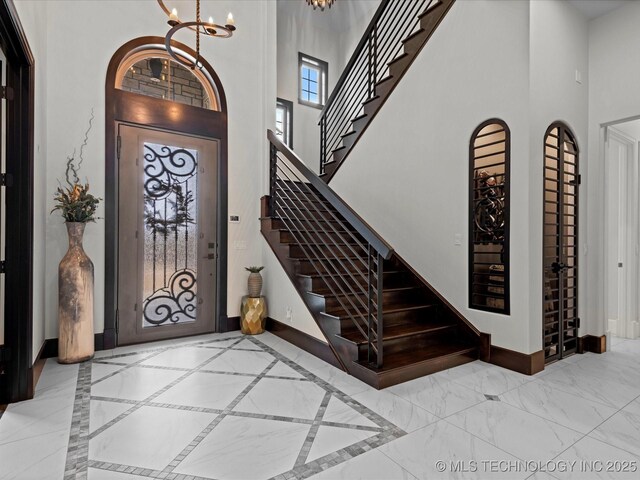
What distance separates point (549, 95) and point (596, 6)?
46.5 inches

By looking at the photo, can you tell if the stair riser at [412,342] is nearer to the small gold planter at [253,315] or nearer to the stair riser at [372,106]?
the small gold planter at [253,315]

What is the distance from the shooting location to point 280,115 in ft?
22.4

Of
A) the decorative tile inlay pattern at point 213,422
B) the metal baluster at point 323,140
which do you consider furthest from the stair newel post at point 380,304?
the metal baluster at point 323,140

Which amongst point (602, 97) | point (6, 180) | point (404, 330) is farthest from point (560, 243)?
point (6, 180)

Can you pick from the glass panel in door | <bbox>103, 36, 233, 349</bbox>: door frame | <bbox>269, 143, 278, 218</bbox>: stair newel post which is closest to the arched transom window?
<bbox>103, 36, 233, 349</bbox>: door frame

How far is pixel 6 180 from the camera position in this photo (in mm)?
2574

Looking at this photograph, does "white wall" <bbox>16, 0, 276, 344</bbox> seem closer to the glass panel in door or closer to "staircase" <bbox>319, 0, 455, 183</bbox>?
the glass panel in door

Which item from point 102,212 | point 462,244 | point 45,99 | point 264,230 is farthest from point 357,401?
point 45,99

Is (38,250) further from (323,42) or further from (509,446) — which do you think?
(323,42)

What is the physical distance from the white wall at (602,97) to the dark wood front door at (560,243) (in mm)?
269

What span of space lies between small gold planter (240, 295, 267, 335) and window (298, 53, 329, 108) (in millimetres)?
4212

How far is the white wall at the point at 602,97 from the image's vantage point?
359cm

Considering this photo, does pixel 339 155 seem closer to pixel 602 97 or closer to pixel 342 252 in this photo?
pixel 342 252

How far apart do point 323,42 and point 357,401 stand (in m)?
7.01
